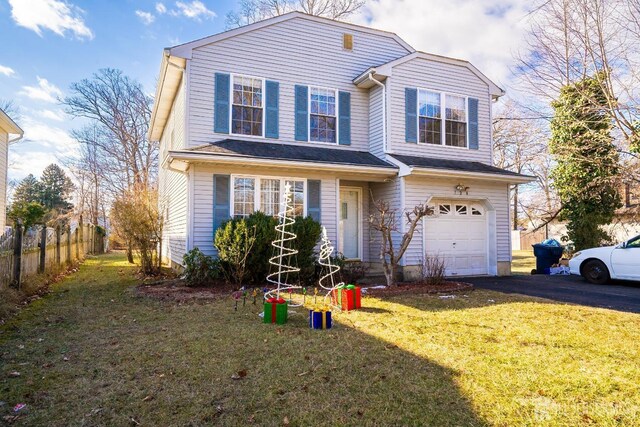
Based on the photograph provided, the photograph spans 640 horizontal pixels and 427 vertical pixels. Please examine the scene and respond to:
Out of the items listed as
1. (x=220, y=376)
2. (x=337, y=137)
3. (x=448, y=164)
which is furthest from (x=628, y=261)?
(x=220, y=376)

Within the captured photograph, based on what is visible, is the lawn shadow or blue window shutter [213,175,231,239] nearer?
the lawn shadow

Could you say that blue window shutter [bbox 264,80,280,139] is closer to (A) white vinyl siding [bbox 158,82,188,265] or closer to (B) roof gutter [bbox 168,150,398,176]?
(B) roof gutter [bbox 168,150,398,176]

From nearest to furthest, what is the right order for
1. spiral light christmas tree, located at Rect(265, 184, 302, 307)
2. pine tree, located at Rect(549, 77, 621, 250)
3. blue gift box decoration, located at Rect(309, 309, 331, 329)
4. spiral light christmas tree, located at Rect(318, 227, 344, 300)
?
1. blue gift box decoration, located at Rect(309, 309, 331, 329)
2. spiral light christmas tree, located at Rect(265, 184, 302, 307)
3. spiral light christmas tree, located at Rect(318, 227, 344, 300)
4. pine tree, located at Rect(549, 77, 621, 250)

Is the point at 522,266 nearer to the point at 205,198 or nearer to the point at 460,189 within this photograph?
the point at 460,189

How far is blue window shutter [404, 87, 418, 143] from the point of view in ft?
36.4

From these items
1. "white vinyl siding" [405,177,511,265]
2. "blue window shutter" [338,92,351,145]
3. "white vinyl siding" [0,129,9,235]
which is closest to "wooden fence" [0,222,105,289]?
"white vinyl siding" [0,129,9,235]

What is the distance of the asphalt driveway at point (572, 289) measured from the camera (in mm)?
7469

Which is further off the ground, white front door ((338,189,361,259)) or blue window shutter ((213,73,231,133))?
blue window shutter ((213,73,231,133))

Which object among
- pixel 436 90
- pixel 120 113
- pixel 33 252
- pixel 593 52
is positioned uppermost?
pixel 120 113

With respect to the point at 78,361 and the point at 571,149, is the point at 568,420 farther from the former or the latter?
the point at 571,149

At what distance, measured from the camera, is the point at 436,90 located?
37.9 feet

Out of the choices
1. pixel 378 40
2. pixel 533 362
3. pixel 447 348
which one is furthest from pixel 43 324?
pixel 378 40

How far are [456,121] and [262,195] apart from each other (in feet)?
21.3

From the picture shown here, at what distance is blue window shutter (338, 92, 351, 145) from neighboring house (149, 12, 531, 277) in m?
0.03
